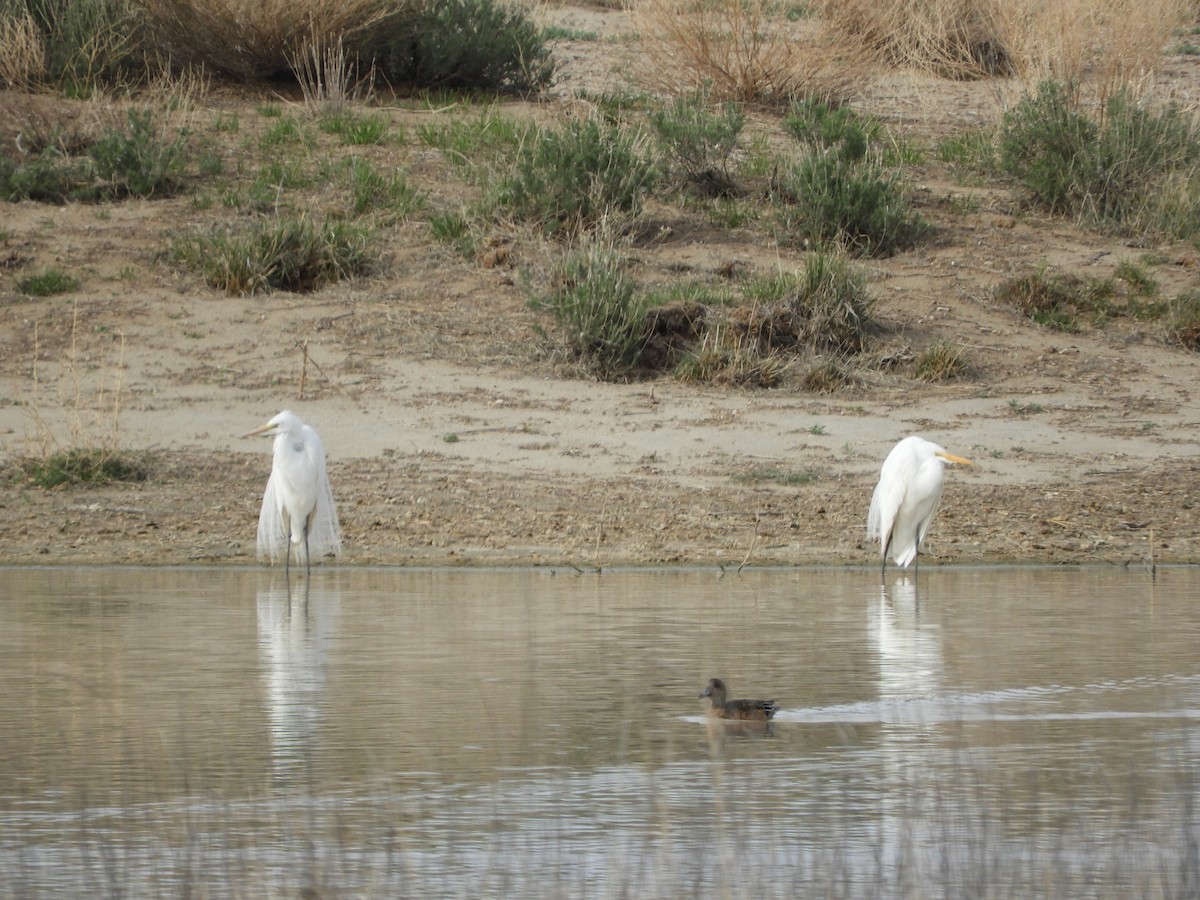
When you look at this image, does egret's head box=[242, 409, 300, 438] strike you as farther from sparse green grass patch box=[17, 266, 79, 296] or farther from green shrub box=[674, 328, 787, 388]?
sparse green grass patch box=[17, 266, 79, 296]

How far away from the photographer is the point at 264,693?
25.9 feet

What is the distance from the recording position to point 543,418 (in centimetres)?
1548

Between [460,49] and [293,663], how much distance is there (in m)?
15.6

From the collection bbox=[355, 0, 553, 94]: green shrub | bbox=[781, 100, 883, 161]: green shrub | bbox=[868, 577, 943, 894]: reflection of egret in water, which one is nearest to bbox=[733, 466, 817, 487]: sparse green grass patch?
bbox=[868, 577, 943, 894]: reflection of egret in water

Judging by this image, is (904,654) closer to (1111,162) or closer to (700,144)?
(700,144)

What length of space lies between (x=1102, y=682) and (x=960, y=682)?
0.58m

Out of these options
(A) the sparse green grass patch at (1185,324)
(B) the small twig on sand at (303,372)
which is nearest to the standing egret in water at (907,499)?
(B) the small twig on sand at (303,372)

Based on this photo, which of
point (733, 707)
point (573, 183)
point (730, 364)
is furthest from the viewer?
point (573, 183)

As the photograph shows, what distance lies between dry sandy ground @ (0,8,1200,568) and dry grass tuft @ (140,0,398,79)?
3443 mm

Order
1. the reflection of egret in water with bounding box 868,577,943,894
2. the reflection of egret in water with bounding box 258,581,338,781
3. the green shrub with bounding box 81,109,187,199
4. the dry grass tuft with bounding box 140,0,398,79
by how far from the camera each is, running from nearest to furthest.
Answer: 1. the reflection of egret in water with bounding box 868,577,943,894
2. the reflection of egret in water with bounding box 258,581,338,781
3. the green shrub with bounding box 81,109,187,199
4. the dry grass tuft with bounding box 140,0,398,79

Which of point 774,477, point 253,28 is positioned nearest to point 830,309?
point 774,477

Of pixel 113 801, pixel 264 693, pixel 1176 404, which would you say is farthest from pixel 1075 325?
pixel 113 801

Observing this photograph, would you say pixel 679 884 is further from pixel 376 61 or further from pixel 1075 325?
pixel 376 61

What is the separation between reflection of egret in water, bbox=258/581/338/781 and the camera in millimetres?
6816
